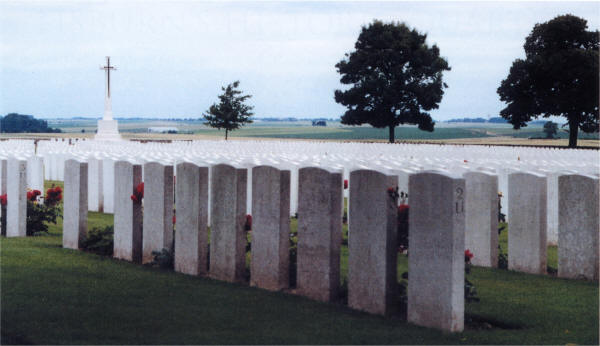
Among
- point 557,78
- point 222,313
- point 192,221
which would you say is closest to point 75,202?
point 192,221

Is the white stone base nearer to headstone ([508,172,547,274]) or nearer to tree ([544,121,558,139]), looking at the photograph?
headstone ([508,172,547,274])

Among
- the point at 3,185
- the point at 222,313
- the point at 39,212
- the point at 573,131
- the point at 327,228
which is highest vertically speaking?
the point at 573,131

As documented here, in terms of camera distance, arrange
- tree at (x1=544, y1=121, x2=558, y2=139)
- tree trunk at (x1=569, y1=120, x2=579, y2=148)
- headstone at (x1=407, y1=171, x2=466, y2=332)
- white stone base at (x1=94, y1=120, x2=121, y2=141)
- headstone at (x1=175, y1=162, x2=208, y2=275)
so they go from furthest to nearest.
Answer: tree at (x1=544, y1=121, x2=558, y2=139) → tree trunk at (x1=569, y1=120, x2=579, y2=148) → white stone base at (x1=94, y1=120, x2=121, y2=141) → headstone at (x1=175, y1=162, x2=208, y2=275) → headstone at (x1=407, y1=171, x2=466, y2=332)

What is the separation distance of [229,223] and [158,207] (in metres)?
1.09

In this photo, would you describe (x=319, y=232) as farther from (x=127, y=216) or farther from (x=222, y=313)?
(x=127, y=216)

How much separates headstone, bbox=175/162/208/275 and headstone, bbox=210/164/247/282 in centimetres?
22

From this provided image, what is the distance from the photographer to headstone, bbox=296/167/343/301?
618 cm

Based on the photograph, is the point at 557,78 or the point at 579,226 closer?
the point at 579,226

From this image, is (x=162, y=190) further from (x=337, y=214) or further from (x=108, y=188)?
(x=108, y=188)

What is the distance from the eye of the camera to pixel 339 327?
5461 millimetres

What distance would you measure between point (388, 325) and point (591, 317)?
5.53ft

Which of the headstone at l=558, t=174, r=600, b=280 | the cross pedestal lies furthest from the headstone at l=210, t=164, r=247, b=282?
the cross pedestal

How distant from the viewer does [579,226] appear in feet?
25.0

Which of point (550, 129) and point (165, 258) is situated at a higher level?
point (550, 129)
